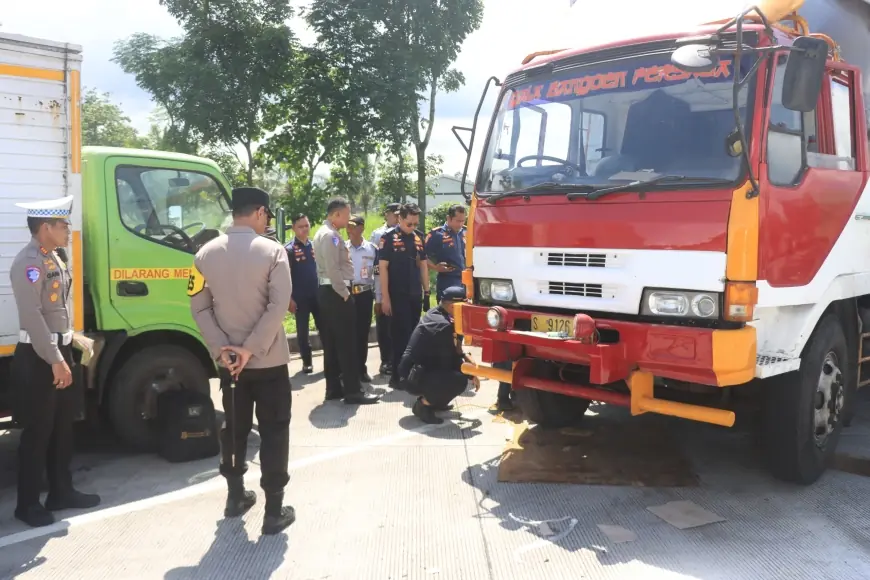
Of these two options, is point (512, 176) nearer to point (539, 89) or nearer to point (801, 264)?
point (539, 89)

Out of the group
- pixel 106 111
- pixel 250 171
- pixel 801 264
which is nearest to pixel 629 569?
pixel 801 264

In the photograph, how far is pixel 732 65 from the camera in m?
3.85

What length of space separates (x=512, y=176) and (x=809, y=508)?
2.63 meters

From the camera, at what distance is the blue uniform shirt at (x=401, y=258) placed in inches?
282

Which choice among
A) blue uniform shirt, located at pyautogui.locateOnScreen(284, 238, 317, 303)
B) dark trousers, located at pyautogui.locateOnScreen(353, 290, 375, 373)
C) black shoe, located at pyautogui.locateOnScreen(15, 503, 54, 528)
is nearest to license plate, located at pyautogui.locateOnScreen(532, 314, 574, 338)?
black shoe, located at pyautogui.locateOnScreen(15, 503, 54, 528)

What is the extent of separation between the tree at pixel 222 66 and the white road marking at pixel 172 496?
895cm

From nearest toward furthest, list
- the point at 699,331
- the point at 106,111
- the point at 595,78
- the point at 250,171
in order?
the point at 699,331
the point at 595,78
the point at 250,171
the point at 106,111

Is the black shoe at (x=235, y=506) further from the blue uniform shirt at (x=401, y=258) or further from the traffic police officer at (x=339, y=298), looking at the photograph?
the blue uniform shirt at (x=401, y=258)

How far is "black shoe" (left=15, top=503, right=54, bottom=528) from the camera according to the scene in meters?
3.94

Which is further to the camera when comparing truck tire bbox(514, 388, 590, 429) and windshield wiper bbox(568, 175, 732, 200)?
truck tire bbox(514, 388, 590, 429)

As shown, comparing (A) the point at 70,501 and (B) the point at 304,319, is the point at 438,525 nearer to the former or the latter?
(A) the point at 70,501

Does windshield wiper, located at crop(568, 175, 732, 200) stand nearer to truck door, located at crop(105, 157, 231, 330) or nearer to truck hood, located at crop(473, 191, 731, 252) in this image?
truck hood, located at crop(473, 191, 731, 252)

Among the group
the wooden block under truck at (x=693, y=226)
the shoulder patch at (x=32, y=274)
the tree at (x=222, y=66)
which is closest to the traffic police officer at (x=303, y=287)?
the wooden block under truck at (x=693, y=226)

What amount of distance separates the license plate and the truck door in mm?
A: 2499
